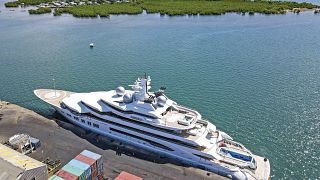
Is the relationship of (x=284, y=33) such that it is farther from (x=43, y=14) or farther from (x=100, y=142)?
(x=43, y=14)

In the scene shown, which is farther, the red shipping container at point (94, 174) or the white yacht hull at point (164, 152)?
the white yacht hull at point (164, 152)

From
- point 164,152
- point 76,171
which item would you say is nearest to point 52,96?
point 76,171

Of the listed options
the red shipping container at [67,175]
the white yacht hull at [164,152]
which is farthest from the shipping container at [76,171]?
the white yacht hull at [164,152]

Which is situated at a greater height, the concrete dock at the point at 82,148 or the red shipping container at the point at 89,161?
the red shipping container at the point at 89,161

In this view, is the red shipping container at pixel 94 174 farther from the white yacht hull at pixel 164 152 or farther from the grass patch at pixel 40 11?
the grass patch at pixel 40 11

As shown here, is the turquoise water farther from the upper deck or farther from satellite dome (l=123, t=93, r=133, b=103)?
satellite dome (l=123, t=93, r=133, b=103)

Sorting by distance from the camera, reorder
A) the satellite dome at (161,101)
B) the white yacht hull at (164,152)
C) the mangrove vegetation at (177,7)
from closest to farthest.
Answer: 1. the white yacht hull at (164,152)
2. the satellite dome at (161,101)
3. the mangrove vegetation at (177,7)

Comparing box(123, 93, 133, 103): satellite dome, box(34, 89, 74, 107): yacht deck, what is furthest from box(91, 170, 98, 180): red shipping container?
box(34, 89, 74, 107): yacht deck

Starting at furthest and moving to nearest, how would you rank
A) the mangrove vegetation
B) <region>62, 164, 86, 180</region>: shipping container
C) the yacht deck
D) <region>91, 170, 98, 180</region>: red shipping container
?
the mangrove vegetation → the yacht deck → <region>91, 170, 98, 180</region>: red shipping container → <region>62, 164, 86, 180</region>: shipping container

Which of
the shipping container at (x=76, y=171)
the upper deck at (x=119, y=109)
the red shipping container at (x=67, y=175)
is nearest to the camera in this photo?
the red shipping container at (x=67, y=175)
